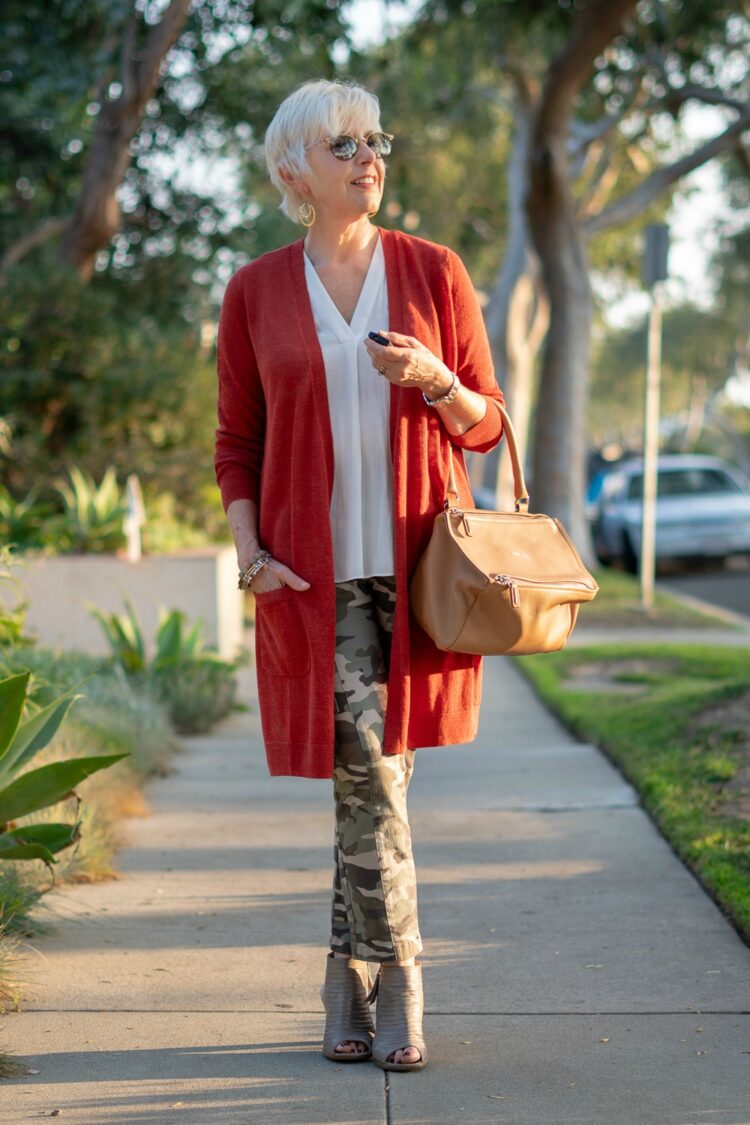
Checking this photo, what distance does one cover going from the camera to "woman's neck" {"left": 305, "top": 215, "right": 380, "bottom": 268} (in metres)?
3.59

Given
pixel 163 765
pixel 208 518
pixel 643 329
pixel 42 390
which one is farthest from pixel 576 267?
pixel 643 329

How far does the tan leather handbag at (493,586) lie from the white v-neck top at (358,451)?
0.13 metres

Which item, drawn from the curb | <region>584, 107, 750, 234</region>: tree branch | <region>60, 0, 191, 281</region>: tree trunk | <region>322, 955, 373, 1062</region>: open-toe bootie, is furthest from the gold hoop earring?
<region>584, 107, 750, 234</region>: tree branch

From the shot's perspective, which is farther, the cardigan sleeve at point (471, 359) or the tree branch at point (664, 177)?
the tree branch at point (664, 177)

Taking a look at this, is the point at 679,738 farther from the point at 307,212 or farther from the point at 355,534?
the point at 307,212

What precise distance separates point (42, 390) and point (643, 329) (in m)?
65.8

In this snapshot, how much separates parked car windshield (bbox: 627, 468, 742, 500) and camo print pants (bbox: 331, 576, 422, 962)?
18.8m

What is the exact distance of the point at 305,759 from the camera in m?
3.44

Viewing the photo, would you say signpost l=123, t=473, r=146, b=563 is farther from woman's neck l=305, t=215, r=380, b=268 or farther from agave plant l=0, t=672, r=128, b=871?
woman's neck l=305, t=215, r=380, b=268

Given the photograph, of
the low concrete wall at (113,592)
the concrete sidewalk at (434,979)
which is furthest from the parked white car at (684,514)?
the concrete sidewalk at (434,979)

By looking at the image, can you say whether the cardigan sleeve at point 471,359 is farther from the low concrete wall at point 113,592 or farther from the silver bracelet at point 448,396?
the low concrete wall at point 113,592

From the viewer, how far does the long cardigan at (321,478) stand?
3.44 metres

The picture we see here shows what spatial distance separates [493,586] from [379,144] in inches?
43.2

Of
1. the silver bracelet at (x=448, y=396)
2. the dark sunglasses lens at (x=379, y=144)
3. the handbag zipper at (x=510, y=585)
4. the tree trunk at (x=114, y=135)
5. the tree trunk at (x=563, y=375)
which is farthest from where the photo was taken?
the tree trunk at (x=563, y=375)
